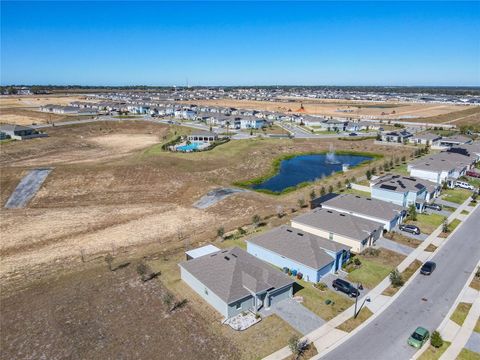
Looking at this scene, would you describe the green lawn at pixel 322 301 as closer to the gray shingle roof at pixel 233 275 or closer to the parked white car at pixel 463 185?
the gray shingle roof at pixel 233 275

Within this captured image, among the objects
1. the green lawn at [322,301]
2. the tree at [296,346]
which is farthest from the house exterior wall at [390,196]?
the tree at [296,346]

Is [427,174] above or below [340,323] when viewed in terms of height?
above

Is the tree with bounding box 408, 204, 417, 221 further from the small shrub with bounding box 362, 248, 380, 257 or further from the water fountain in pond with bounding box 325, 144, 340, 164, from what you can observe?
the water fountain in pond with bounding box 325, 144, 340, 164

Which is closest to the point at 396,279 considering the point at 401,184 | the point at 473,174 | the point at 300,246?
the point at 300,246

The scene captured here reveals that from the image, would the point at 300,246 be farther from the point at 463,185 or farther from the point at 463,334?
the point at 463,185

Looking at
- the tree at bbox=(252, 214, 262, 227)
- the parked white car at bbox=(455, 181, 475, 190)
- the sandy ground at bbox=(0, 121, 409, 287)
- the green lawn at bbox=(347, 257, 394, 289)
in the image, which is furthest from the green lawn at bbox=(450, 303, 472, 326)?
the parked white car at bbox=(455, 181, 475, 190)

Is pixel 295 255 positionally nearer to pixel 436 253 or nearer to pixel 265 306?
pixel 265 306

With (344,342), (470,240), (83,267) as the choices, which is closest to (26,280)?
(83,267)
